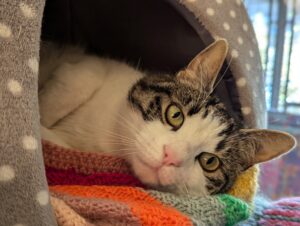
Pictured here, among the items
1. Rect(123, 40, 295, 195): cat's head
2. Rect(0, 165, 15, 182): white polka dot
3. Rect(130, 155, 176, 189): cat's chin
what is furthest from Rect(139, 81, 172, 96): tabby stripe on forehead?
Rect(0, 165, 15, 182): white polka dot

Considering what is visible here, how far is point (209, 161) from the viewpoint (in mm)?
990

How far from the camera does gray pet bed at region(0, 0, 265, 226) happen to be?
0.58 m

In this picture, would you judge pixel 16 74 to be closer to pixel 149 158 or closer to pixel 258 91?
pixel 149 158

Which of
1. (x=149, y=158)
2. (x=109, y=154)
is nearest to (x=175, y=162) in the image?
(x=149, y=158)

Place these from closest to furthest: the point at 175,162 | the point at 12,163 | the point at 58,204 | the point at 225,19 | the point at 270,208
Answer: the point at 12,163, the point at 58,204, the point at 175,162, the point at 225,19, the point at 270,208

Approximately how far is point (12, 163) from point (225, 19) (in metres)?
0.77

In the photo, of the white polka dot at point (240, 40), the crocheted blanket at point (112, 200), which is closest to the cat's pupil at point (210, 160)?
the crocheted blanket at point (112, 200)

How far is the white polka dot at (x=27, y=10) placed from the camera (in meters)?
0.62

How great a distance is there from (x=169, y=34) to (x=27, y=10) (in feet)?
2.45

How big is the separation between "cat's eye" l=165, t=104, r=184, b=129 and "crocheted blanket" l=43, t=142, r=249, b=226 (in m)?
0.16

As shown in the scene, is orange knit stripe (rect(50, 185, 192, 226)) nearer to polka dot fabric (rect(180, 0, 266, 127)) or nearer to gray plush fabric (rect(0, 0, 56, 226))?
gray plush fabric (rect(0, 0, 56, 226))

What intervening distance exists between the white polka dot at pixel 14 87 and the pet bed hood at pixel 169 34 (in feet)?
1.94

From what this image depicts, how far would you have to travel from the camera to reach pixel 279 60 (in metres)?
2.11

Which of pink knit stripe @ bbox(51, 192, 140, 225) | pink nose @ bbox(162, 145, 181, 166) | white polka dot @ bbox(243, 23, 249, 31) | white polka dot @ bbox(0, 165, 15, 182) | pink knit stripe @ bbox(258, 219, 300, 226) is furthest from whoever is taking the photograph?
white polka dot @ bbox(243, 23, 249, 31)
